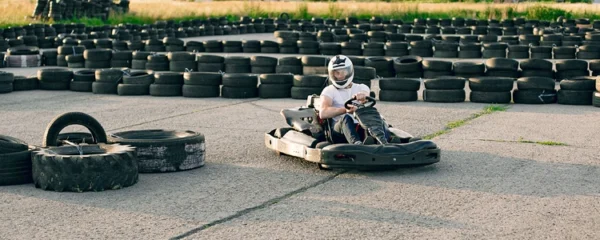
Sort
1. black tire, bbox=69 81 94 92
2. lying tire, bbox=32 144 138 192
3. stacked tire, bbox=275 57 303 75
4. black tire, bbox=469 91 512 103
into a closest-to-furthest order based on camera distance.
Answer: lying tire, bbox=32 144 138 192 → black tire, bbox=469 91 512 103 → black tire, bbox=69 81 94 92 → stacked tire, bbox=275 57 303 75

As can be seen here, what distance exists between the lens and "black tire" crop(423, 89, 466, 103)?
12.7 metres

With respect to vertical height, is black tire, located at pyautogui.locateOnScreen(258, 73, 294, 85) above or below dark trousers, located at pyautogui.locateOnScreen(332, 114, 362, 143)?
below

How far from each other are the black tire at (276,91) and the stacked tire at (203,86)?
2.17ft

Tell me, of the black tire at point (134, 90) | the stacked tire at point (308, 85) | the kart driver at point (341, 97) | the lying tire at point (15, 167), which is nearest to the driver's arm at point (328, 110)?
the kart driver at point (341, 97)

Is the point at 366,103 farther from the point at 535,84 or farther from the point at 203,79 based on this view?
the point at 203,79

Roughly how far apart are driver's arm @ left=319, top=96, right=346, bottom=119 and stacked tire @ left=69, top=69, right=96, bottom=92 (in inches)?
277

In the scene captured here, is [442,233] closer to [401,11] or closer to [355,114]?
[355,114]

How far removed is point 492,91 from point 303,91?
253cm

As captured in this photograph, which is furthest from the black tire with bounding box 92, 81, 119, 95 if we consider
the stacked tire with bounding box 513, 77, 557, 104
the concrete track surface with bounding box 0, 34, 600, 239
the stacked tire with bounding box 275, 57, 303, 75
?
the stacked tire with bounding box 513, 77, 557, 104

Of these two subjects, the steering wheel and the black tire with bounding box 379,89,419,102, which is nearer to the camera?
the steering wheel

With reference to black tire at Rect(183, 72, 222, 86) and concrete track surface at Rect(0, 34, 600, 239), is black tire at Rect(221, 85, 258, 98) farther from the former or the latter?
concrete track surface at Rect(0, 34, 600, 239)

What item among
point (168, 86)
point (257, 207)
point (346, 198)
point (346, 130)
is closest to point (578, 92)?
point (346, 130)

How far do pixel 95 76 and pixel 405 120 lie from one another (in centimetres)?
551

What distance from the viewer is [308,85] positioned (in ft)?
42.8
